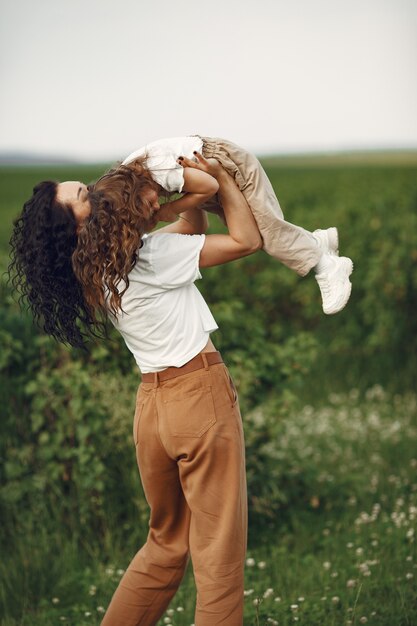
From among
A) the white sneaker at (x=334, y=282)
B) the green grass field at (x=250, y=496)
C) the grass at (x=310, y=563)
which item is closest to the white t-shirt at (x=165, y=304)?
the white sneaker at (x=334, y=282)

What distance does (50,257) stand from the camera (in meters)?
2.94

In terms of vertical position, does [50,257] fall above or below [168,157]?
below

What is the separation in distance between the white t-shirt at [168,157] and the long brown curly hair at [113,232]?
32 millimetres

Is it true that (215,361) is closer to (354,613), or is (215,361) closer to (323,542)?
(354,613)

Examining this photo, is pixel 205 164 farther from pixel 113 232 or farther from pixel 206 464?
pixel 206 464

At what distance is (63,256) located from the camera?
292cm

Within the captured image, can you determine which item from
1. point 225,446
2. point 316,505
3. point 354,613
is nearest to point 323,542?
point 316,505

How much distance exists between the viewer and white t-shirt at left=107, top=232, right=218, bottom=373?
9.53 feet

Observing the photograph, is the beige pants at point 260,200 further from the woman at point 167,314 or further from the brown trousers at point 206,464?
the brown trousers at point 206,464

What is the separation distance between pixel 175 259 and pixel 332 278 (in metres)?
0.63

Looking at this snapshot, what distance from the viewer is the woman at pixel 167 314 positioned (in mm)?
2879

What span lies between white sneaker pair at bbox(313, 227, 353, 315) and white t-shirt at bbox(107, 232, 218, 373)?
452mm

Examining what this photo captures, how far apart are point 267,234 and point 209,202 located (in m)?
0.25

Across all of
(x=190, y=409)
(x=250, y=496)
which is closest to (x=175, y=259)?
(x=190, y=409)
